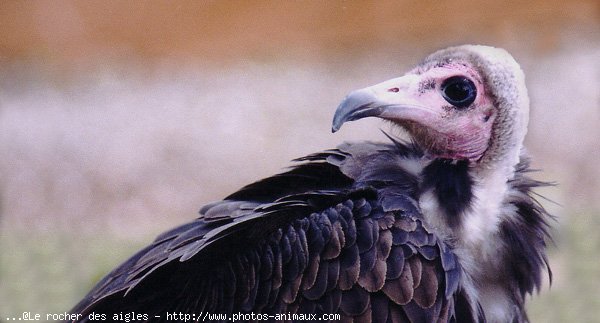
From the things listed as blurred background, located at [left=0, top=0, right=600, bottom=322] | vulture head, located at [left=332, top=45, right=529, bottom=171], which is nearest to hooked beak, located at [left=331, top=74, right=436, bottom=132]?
vulture head, located at [left=332, top=45, right=529, bottom=171]

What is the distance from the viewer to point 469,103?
2.81 metres

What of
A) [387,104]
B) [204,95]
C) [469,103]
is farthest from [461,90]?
[204,95]

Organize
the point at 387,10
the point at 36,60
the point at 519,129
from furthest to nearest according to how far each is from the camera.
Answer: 1. the point at 36,60
2. the point at 387,10
3. the point at 519,129

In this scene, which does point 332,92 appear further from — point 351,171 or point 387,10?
point 351,171

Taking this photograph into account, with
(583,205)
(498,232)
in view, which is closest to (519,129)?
(498,232)

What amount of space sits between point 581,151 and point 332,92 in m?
2.17

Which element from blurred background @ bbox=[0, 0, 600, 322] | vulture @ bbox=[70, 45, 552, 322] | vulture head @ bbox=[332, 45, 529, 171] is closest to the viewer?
vulture @ bbox=[70, 45, 552, 322]

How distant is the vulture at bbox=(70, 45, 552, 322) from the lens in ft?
8.46

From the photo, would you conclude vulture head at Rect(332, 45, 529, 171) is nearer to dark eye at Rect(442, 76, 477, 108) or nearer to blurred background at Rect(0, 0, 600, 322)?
dark eye at Rect(442, 76, 477, 108)

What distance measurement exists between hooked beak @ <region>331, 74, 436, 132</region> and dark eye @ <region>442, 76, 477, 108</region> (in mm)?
84

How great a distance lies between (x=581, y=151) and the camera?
24.9 feet

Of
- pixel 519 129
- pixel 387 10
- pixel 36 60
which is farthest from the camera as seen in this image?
pixel 36 60

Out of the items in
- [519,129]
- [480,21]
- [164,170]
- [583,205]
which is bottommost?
[583,205]

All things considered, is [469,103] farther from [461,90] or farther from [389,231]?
[389,231]
